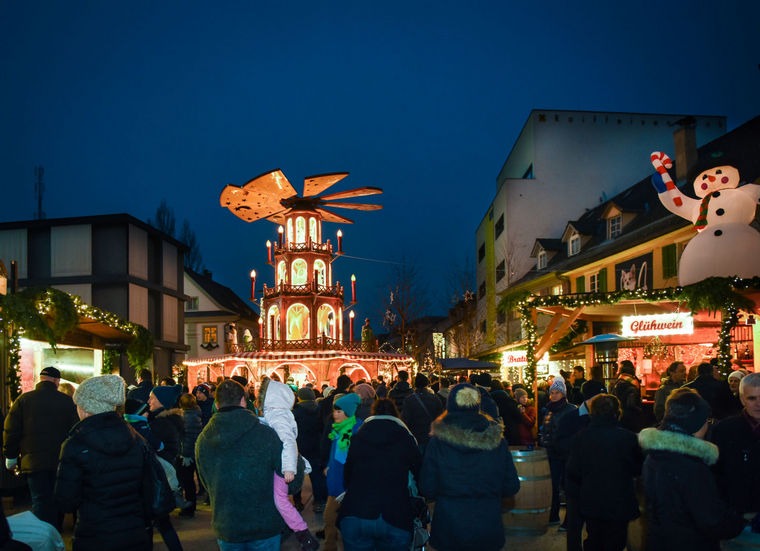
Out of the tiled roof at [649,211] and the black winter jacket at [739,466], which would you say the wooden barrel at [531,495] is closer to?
the black winter jacket at [739,466]

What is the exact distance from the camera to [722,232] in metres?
16.8

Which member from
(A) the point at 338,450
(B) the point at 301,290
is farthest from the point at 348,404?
(B) the point at 301,290

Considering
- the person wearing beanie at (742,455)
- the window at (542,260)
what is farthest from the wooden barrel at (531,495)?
the window at (542,260)

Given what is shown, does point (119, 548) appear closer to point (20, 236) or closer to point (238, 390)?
point (238, 390)

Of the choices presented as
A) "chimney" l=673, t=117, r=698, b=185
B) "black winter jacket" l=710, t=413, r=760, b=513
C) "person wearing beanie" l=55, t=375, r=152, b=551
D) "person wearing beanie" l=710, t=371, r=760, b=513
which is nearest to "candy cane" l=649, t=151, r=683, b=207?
"chimney" l=673, t=117, r=698, b=185

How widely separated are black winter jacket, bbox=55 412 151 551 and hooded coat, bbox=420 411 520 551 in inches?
76.9

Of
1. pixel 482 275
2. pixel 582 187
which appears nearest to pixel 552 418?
pixel 582 187

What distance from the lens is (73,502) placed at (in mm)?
4824

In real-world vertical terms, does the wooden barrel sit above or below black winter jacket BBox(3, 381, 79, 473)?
below

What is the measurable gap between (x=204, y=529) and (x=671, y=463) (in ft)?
22.7

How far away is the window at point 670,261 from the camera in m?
23.2

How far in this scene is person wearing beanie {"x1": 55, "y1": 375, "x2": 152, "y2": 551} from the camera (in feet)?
15.9

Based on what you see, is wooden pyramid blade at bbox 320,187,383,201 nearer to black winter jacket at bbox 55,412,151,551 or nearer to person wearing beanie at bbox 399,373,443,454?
person wearing beanie at bbox 399,373,443,454

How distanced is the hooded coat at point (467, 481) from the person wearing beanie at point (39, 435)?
203 inches
